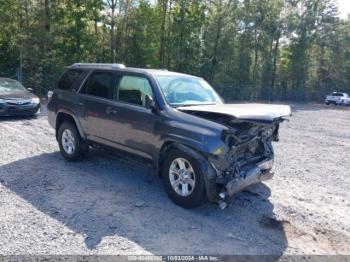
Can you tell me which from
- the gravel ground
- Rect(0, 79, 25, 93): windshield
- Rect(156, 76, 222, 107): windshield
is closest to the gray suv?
Rect(156, 76, 222, 107): windshield

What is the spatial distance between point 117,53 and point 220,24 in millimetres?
10945

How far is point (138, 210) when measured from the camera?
15.6 feet

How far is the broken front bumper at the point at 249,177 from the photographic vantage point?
4524mm

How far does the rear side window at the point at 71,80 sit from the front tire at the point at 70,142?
0.73 m

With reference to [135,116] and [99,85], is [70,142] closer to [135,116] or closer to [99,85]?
[99,85]

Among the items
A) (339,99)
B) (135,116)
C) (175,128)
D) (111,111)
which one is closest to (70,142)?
(111,111)

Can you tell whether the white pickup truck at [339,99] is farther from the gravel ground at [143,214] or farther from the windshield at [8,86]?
the windshield at [8,86]

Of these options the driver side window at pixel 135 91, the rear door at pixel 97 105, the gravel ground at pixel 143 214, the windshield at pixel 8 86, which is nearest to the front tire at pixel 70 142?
the gravel ground at pixel 143 214

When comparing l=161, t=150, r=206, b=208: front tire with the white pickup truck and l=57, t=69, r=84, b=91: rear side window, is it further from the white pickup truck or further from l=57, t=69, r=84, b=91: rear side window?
the white pickup truck

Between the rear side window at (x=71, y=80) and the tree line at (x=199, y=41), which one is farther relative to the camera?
the tree line at (x=199, y=41)

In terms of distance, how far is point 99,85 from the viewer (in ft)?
20.6

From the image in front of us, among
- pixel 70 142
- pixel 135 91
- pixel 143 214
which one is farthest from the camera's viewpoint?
pixel 70 142

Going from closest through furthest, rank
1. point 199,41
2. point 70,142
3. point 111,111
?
point 111,111 < point 70,142 < point 199,41

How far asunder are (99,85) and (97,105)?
40 cm
